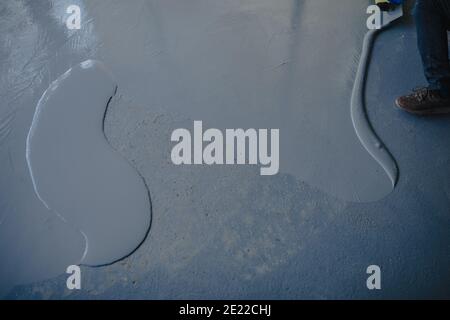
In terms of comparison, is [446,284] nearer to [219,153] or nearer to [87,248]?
[219,153]

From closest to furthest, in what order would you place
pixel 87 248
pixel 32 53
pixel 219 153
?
pixel 87 248 → pixel 219 153 → pixel 32 53

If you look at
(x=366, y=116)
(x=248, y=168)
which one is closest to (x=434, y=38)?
(x=366, y=116)

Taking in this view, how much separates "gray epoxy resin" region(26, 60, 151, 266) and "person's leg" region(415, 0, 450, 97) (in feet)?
4.32

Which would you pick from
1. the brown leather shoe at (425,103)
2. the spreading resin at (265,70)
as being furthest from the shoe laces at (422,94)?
the spreading resin at (265,70)

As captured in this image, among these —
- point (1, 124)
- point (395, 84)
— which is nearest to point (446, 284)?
point (395, 84)

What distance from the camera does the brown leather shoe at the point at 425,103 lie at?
64.8 inches

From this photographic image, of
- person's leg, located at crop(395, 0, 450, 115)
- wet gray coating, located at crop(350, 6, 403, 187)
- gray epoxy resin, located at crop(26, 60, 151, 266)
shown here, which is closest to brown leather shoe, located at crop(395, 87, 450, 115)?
person's leg, located at crop(395, 0, 450, 115)

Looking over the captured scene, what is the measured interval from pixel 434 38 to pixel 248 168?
3.14 feet

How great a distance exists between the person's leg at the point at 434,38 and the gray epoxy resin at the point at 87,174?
132 centimetres

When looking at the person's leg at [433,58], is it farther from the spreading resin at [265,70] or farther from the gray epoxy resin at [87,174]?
the gray epoxy resin at [87,174]

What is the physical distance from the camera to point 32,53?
1.90 meters

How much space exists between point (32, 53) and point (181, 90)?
0.82 m

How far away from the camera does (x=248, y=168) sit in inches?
60.2

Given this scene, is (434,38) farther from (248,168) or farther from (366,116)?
(248,168)
